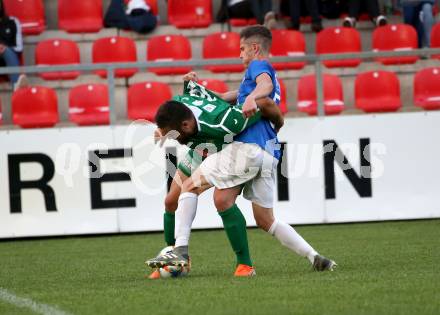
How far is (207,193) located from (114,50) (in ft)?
11.3

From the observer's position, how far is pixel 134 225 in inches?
465

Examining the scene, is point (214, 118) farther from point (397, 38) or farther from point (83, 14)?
point (83, 14)

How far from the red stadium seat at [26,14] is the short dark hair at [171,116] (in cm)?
892

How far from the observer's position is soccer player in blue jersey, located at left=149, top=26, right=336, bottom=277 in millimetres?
6949

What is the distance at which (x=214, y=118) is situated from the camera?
6.74 meters

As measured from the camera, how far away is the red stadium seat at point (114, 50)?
46.9 ft

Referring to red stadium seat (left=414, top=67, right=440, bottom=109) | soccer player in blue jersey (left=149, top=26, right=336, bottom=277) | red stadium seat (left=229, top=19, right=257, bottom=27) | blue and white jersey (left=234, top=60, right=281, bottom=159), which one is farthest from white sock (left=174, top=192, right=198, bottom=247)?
red stadium seat (left=229, top=19, right=257, bottom=27)

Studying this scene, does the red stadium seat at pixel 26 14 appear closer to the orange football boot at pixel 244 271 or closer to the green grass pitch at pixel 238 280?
the green grass pitch at pixel 238 280

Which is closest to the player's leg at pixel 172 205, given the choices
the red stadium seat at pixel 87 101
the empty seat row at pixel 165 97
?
the empty seat row at pixel 165 97

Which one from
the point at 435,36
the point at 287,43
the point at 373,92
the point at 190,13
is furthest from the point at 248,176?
the point at 190,13

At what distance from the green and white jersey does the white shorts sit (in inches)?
4.4

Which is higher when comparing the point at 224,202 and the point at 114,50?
the point at 114,50

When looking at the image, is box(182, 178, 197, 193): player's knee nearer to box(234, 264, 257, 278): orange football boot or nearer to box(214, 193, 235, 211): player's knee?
box(214, 193, 235, 211): player's knee

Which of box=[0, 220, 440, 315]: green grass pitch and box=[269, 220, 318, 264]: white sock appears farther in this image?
box=[269, 220, 318, 264]: white sock
